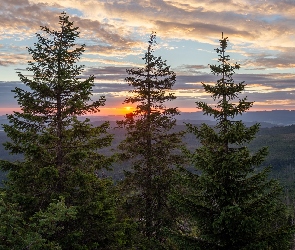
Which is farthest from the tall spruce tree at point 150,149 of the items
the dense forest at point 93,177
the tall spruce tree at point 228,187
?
the tall spruce tree at point 228,187

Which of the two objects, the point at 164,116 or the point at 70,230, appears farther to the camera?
the point at 164,116

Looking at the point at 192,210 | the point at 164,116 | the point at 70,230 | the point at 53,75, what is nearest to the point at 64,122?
the point at 53,75

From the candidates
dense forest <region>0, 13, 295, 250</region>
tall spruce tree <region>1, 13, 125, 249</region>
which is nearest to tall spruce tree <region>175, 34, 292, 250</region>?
dense forest <region>0, 13, 295, 250</region>

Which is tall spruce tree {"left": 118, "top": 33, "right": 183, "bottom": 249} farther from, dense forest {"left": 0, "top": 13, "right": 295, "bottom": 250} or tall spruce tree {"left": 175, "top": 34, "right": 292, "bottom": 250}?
tall spruce tree {"left": 175, "top": 34, "right": 292, "bottom": 250}

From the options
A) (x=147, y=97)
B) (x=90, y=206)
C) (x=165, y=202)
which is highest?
(x=147, y=97)

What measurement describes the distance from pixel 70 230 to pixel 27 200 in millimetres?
2342

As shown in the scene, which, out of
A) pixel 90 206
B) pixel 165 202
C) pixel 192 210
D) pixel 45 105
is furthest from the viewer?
pixel 165 202

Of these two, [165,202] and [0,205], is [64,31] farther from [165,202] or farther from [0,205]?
[165,202]

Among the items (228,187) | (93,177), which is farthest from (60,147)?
(228,187)

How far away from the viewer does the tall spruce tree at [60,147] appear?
1224 centimetres

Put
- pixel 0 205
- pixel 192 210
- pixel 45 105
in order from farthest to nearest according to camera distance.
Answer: pixel 45 105
pixel 192 210
pixel 0 205

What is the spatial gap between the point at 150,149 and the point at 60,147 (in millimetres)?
7822

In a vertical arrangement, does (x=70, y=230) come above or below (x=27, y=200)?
below

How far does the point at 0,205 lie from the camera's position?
8812 millimetres
